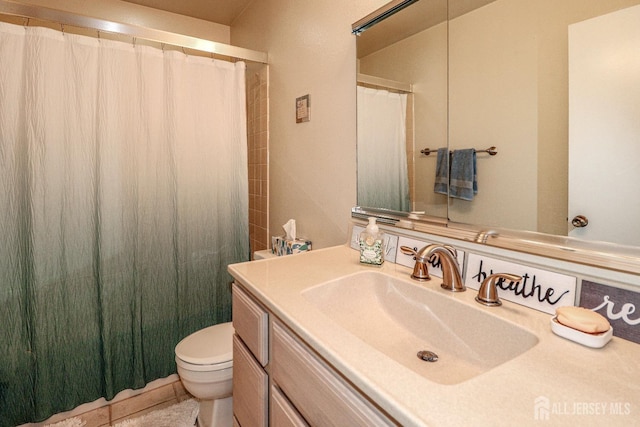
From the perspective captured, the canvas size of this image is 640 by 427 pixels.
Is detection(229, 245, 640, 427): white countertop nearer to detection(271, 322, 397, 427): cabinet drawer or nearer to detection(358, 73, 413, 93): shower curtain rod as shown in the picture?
detection(271, 322, 397, 427): cabinet drawer

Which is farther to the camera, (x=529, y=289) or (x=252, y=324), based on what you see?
(x=252, y=324)

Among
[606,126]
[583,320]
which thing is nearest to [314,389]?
[583,320]

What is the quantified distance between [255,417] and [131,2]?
9.31ft

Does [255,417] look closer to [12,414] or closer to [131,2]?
[12,414]

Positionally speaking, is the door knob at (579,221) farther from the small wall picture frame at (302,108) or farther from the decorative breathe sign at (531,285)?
the small wall picture frame at (302,108)

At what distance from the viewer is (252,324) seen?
972mm

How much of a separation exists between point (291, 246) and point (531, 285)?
3.72 ft

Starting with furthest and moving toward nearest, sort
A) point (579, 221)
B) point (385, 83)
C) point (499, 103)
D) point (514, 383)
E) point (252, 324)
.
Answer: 1. point (385, 83)
2. point (252, 324)
3. point (499, 103)
4. point (579, 221)
5. point (514, 383)

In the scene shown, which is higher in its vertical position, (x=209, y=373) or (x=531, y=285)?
(x=531, y=285)

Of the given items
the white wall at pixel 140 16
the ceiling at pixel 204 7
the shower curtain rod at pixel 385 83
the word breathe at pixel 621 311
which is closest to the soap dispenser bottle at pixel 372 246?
the shower curtain rod at pixel 385 83

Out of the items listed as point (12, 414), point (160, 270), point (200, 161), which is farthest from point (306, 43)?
point (12, 414)

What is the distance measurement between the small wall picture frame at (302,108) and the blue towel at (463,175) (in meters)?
0.91

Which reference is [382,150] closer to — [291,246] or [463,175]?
[463,175]

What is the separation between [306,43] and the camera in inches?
66.2
